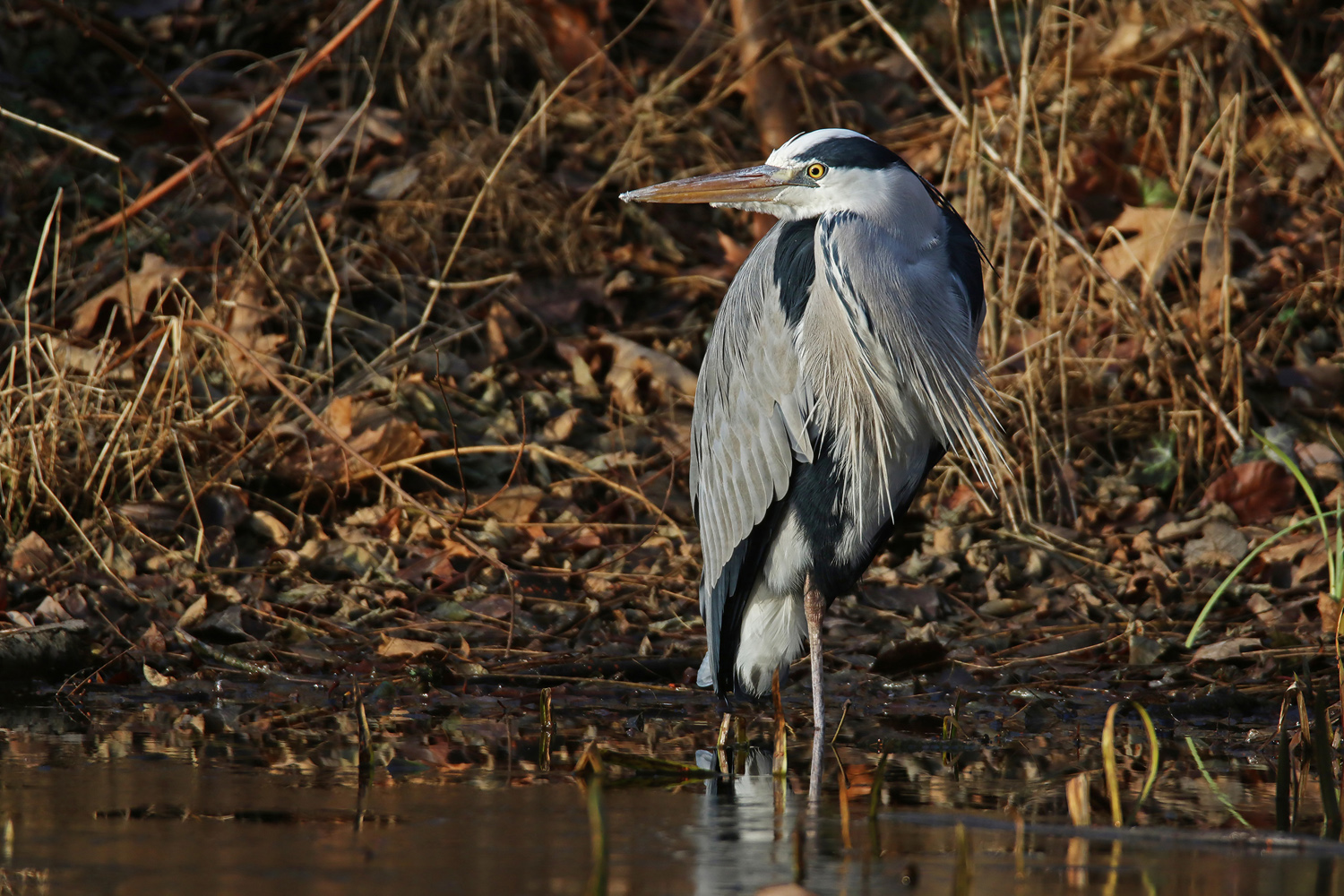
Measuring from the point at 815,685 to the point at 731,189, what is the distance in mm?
1506

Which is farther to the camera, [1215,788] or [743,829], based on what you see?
[1215,788]

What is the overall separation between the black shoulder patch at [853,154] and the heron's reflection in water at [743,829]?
1.75 m

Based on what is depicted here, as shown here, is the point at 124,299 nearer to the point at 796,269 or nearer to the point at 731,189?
the point at 731,189

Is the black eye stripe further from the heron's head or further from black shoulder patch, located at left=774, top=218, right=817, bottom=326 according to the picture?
black shoulder patch, located at left=774, top=218, right=817, bottom=326

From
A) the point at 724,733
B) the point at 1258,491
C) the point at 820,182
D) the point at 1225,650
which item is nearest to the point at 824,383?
the point at 820,182

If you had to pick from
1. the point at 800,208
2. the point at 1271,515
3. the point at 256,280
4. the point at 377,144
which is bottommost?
the point at 1271,515

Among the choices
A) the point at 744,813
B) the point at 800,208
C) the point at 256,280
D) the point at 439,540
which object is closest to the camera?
the point at 744,813

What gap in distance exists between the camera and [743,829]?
2.81 metres

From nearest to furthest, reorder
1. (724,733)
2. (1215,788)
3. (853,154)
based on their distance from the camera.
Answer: (1215,788) → (724,733) → (853,154)

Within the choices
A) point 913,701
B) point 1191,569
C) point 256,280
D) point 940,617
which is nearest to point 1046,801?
point 913,701

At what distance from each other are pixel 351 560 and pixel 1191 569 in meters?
3.24

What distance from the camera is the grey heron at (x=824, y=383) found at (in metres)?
4.18

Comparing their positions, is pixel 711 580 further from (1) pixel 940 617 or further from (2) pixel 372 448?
(2) pixel 372 448

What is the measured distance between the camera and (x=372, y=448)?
5.89 meters
